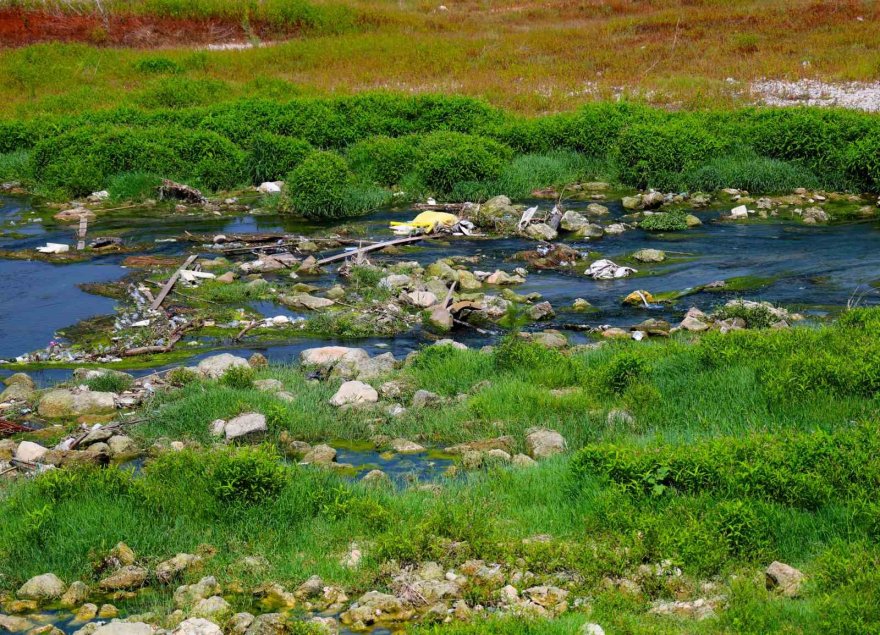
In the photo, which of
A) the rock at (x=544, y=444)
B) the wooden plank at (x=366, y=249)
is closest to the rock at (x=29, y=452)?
the rock at (x=544, y=444)

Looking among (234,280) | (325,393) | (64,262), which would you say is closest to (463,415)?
(325,393)

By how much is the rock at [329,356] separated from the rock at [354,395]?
1034 mm

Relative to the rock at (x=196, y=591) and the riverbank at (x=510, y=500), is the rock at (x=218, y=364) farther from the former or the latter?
the rock at (x=196, y=591)

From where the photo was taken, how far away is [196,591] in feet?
18.9

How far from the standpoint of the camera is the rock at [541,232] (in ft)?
52.1

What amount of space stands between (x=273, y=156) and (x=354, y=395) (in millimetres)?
12303

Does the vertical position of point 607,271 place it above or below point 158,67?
below

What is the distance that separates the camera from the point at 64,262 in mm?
15383

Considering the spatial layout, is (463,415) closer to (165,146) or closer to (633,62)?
(165,146)

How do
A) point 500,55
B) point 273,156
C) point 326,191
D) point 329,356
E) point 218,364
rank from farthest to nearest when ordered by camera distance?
point 500,55 < point 273,156 < point 326,191 < point 329,356 < point 218,364

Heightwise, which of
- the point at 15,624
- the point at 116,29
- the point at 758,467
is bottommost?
the point at 15,624

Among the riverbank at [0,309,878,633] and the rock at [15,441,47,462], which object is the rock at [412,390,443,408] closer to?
the riverbank at [0,309,878,633]

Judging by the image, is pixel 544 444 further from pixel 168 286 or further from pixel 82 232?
pixel 82 232

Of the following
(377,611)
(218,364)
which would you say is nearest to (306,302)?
(218,364)
